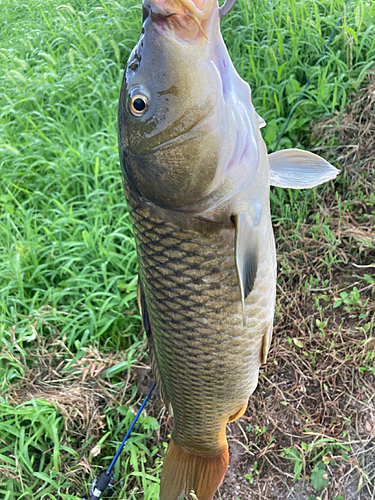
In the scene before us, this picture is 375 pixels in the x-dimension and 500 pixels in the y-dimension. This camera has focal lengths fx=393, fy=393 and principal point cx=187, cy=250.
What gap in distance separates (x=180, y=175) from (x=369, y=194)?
7.09ft

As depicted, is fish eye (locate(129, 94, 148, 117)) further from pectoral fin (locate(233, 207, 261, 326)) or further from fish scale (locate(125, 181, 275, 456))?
pectoral fin (locate(233, 207, 261, 326))

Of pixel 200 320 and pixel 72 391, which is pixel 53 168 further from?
pixel 200 320

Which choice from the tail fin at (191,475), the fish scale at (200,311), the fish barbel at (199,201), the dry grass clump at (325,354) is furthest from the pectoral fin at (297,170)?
the dry grass clump at (325,354)

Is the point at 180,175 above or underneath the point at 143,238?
above

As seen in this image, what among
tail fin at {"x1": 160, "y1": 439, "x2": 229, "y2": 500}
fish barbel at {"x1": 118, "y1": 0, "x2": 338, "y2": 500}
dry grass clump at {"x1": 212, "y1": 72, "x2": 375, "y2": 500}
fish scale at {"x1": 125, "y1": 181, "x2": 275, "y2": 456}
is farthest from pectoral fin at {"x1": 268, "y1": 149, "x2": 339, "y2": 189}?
dry grass clump at {"x1": 212, "y1": 72, "x2": 375, "y2": 500}

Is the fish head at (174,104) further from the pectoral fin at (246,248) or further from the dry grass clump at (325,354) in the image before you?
the dry grass clump at (325,354)

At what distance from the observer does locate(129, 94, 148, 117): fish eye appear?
3.08 ft

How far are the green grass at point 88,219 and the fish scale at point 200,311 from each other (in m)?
0.99

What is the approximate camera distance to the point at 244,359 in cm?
129

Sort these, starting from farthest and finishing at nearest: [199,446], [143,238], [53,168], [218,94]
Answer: [53,168] → [199,446] → [143,238] → [218,94]

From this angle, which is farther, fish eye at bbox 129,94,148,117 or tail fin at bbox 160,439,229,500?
tail fin at bbox 160,439,229,500

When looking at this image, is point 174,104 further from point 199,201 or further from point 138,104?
point 199,201

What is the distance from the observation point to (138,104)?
0.95 meters

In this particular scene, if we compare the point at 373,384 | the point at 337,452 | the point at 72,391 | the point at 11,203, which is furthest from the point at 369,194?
the point at 11,203
